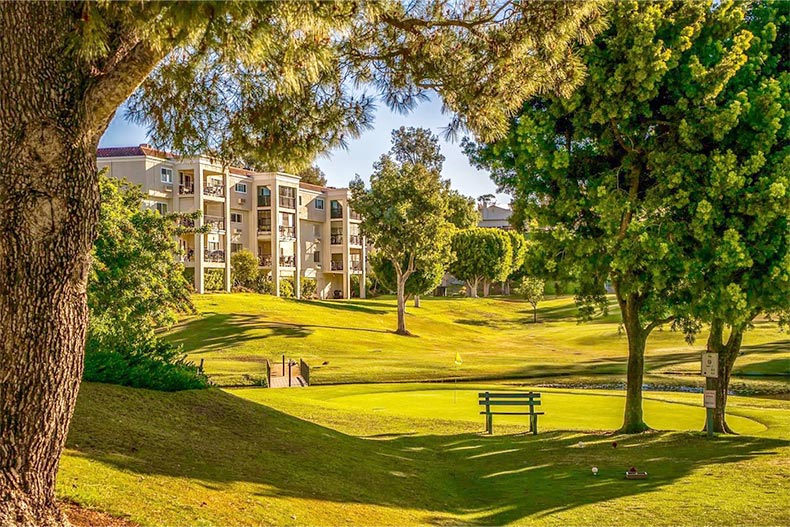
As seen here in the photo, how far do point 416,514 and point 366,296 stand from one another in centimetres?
8331

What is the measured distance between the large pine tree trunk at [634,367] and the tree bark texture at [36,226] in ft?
52.9

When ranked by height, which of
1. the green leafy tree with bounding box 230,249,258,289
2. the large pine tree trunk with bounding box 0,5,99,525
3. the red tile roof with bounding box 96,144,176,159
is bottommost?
the large pine tree trunk with bounding box 0,5,99,525

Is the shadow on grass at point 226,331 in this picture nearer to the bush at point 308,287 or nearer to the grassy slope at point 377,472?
the bush at point 308,287

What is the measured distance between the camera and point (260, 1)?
6.14 metres

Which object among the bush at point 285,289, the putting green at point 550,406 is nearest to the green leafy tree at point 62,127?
the putting green at point 550,406

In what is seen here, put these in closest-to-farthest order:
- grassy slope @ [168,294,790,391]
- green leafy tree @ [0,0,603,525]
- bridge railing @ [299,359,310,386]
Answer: green leafy tree @ [0,0,603,525] < bridge railing @ [299,359,310,386] < grassy slope @ [168,294,790,391]

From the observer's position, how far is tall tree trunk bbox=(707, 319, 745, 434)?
20469mm

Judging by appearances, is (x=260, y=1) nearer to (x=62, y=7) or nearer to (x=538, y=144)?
(x=62, y=7)

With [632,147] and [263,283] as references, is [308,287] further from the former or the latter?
[632,147]

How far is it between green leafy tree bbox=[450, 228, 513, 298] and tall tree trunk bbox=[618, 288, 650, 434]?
67624 millimetres

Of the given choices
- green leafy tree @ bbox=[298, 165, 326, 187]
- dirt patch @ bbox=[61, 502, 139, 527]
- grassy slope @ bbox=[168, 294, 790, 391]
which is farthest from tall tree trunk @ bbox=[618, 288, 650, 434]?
green leafy tree @ bbox=[298, 165, 326, 187]

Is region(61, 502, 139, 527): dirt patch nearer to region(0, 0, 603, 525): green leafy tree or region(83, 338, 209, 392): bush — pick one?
region(0, 0, 603, 525): green leafy tree

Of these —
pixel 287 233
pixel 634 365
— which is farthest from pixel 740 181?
pixel 287 233

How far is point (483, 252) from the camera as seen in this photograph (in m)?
90.2
